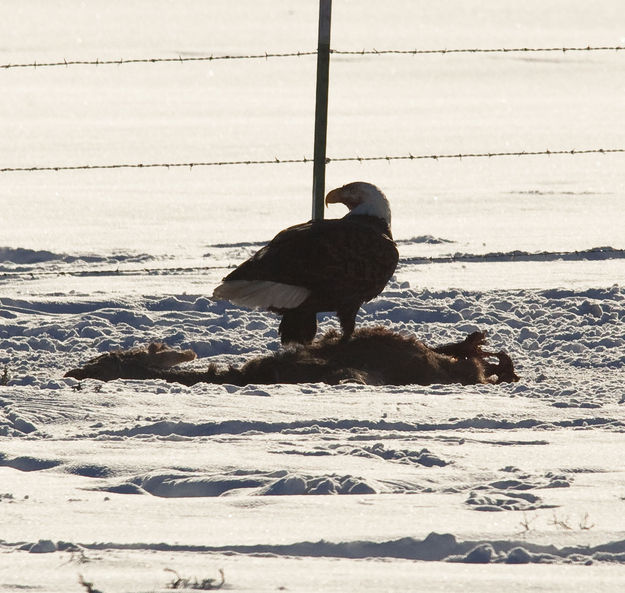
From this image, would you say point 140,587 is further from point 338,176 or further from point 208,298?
point 338,176

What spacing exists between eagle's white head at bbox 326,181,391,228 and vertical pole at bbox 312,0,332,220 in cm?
74

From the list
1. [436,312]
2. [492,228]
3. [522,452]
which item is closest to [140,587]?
[522,452]

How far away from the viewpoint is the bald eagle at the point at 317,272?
603 cm

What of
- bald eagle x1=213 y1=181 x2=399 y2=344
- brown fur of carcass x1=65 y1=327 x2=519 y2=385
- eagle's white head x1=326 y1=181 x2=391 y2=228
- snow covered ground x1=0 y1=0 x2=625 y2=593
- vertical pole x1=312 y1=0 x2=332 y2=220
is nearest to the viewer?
snow covered ground x1=0 y1=0 x2=625 y2=593

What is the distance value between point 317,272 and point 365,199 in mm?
586

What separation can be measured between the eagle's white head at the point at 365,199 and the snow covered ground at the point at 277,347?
3.40 feet

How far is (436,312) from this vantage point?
7715 mm

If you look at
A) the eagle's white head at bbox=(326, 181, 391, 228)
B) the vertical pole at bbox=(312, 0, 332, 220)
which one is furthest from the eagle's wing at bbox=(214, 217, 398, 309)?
the vertical pole at bbox=(312, 0, 332, 220)

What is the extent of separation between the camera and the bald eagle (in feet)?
19.8

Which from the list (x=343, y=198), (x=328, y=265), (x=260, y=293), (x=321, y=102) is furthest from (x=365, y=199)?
(x=321, y=102)

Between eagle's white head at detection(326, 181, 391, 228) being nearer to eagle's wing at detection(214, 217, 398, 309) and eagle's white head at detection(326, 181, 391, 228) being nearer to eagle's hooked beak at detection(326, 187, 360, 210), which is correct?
eagle's hooked beak at detection(326, 187, 360, 210)

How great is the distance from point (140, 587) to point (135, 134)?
41.8ft

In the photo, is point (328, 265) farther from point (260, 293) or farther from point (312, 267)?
point (260, 293)

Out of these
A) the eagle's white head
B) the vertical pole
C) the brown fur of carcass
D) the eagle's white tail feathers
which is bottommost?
the brown fur of carcass
